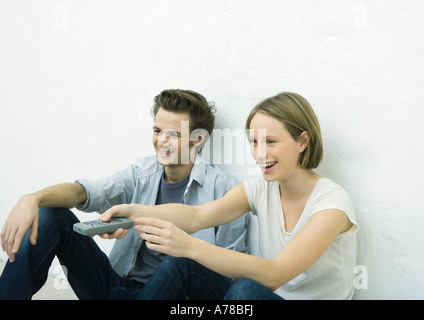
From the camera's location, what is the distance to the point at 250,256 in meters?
0.98

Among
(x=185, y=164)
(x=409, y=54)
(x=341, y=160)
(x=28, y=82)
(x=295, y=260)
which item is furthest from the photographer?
(x=28, y=82)

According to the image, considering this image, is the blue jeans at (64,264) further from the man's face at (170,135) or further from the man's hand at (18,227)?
the man's face at (170,135)

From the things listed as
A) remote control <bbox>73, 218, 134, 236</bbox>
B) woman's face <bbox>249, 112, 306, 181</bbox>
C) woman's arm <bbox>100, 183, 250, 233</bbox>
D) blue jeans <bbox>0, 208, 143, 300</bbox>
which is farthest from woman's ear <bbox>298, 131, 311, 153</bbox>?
blue jeans <bbox>0, 208, 143, 300</bbox>

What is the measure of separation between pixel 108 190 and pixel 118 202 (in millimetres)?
91

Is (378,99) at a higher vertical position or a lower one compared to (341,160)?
higher

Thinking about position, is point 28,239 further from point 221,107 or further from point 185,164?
point 221,107

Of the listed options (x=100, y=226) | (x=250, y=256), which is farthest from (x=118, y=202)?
(x=250, y=256)

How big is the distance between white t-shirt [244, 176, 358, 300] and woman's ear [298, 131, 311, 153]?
0.11 metres

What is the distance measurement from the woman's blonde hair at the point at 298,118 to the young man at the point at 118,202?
0.40 m

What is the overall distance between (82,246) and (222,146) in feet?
2.10

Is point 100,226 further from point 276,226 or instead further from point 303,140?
point 303,140

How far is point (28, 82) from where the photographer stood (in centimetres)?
242

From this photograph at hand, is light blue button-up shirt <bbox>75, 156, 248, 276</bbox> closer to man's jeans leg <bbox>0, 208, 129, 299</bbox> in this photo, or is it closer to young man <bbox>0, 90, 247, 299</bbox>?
young man <bbox>0, 90, 247, 299</bbox>

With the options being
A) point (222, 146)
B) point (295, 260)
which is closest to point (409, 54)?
point (295, 260)
